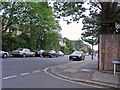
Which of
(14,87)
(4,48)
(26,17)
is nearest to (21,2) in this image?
(26,17)

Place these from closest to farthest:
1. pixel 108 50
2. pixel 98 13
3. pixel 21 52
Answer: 1. pixel 108 50
2. pixel 98 13
3. pixel 21 52

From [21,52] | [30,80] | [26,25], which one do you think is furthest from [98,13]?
[26,25]

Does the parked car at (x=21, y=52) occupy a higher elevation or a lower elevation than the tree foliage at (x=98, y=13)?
lower

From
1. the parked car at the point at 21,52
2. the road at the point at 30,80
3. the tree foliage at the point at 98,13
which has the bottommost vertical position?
the road at the point at 30,80

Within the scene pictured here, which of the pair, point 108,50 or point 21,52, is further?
point 21,52

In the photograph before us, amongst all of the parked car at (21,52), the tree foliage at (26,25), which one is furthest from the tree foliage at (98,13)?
the parked car at (21,52)

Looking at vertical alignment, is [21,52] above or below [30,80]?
above

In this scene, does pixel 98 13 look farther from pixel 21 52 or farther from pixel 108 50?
pixel 21 52

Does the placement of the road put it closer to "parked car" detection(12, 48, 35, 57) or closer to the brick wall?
the brick wall

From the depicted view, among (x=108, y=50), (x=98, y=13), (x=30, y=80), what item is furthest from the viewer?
(x=98, y=13)

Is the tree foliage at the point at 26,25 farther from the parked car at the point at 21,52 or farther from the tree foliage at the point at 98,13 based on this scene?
the tree foliage at the point at 98,13

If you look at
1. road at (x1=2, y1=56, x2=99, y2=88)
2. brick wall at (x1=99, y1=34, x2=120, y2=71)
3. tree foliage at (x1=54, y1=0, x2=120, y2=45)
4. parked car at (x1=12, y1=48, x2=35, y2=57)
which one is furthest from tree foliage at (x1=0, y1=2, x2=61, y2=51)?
road at (x1=2, y1=56, x2=99, y2=88)

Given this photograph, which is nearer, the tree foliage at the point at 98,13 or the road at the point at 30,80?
the road at the point at 30,80

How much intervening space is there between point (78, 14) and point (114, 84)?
1212 cm
